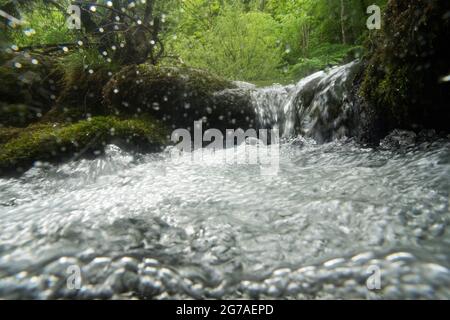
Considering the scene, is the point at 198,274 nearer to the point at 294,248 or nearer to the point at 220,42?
the point at 294,248

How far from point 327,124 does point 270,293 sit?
3.14m

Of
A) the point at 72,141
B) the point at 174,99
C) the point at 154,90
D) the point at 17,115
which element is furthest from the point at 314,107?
the point at 17,115

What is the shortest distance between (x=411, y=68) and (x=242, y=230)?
2333 millimetres

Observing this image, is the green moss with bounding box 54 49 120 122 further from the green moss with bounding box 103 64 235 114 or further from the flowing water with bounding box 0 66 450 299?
the flowing water with bounding box 0 66 450 299

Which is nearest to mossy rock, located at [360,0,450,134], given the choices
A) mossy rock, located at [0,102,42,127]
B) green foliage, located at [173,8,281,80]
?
mossy rock, located at [0,102,42,127]

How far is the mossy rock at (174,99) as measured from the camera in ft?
17.3

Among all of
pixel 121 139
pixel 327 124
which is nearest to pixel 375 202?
pixel 327 124

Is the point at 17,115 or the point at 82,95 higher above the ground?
the point at 82,95

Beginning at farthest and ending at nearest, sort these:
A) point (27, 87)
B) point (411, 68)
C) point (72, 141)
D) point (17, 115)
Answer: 1. point (27, 87)
2. point (17, 115)
3. point (72, 141)
4. point (411, 68)

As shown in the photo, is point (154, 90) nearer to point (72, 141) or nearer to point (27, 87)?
point (72, 141)

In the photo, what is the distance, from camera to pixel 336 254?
157 cm

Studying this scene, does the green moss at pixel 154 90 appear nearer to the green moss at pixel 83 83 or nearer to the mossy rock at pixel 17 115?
the green moss at pixel 83 83

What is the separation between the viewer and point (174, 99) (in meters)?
5.29

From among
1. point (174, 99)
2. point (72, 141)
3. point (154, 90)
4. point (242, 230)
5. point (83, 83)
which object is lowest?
point (242, 230)
